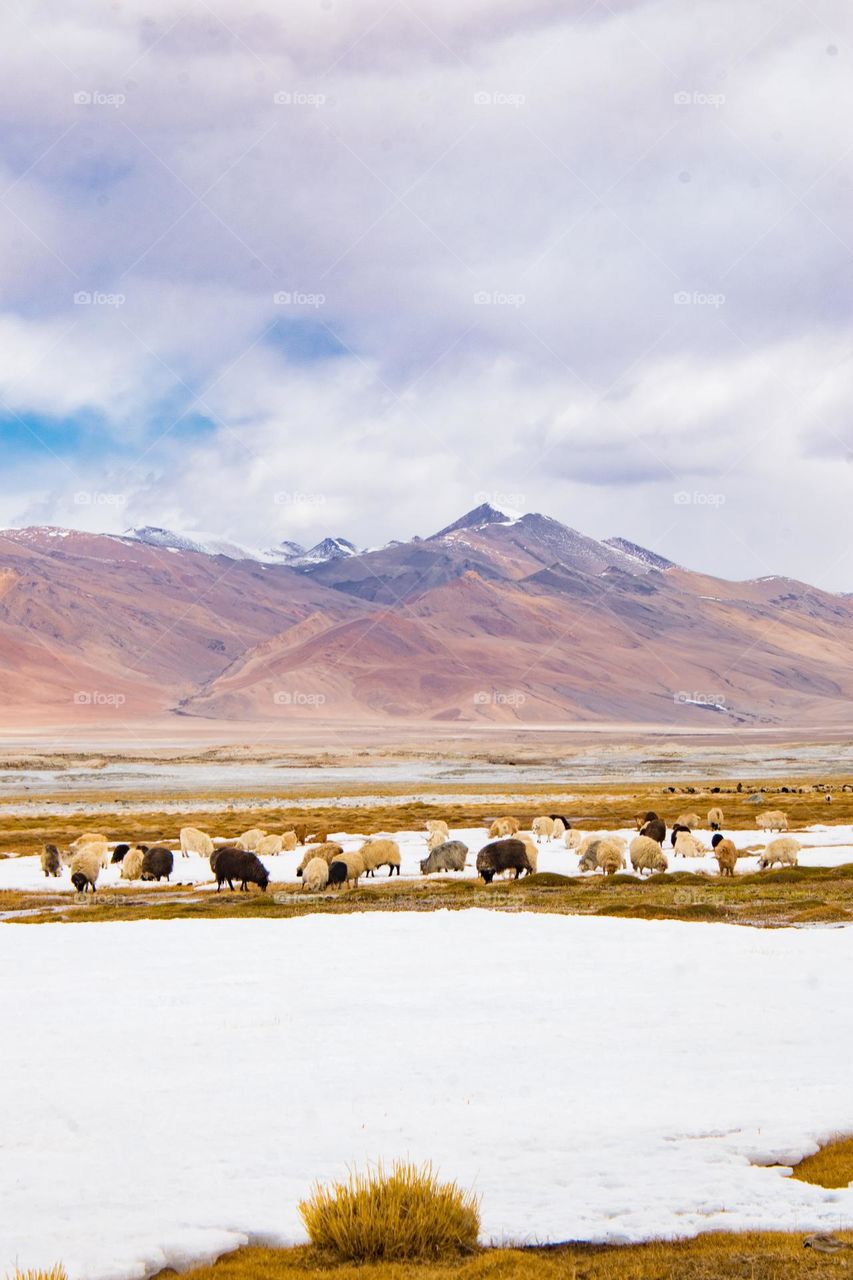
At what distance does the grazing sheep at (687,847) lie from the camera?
116 feet

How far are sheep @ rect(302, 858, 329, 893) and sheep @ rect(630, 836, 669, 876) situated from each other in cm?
862

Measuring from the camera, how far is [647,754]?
523 feet

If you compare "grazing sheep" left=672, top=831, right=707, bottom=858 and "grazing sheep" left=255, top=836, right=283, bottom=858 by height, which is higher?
"grazing sheep" left=255, top=836, right=283, bottom=858

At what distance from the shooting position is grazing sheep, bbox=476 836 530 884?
30.7 meters

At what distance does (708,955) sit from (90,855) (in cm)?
1941

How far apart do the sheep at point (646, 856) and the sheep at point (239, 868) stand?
1024cm

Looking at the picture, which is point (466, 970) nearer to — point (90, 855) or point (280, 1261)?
point (280, 1261)

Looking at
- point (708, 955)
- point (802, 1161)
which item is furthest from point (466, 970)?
point (802, 1161)

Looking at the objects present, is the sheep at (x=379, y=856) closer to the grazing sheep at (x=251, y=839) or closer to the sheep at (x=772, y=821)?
the grazing sheep at (x=251, y=839)

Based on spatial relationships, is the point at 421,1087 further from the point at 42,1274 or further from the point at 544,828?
the point at 544,828

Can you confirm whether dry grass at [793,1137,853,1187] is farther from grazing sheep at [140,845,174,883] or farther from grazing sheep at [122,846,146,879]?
grazing sheep at [122,846,146,879]

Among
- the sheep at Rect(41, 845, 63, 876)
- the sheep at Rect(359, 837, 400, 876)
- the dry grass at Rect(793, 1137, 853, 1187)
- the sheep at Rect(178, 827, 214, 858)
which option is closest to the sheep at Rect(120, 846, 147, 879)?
the sheep at Rect(41, 845, 63, 876)

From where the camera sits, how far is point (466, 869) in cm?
3350

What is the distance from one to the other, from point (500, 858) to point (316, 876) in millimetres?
4988
